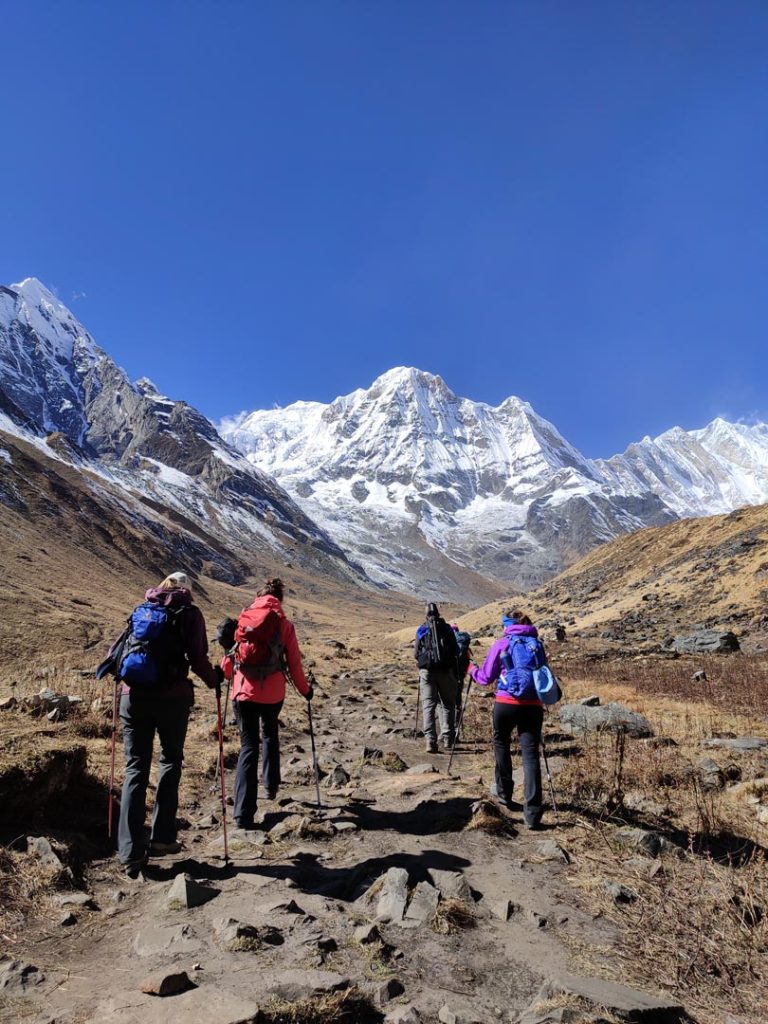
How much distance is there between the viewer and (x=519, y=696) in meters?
7.32

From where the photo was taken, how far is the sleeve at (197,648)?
20.0 feet

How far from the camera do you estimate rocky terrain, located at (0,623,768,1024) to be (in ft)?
11.5

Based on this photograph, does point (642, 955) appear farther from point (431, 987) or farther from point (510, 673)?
point (510, 673)

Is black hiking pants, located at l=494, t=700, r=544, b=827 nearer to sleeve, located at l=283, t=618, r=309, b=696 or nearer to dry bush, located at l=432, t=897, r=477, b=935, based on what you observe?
dry bush, located at l=432, t=897, r=477, b=935

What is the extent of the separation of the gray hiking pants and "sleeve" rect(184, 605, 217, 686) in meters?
5.75

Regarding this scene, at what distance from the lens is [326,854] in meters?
6.15

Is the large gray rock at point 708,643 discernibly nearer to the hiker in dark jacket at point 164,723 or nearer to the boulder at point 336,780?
the boulder at point 336,780

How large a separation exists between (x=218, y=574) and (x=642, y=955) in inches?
5061

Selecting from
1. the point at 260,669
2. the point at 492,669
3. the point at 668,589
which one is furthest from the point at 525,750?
the point at 668,589

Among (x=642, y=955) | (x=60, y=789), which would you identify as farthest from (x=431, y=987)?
(x=60, y=789)

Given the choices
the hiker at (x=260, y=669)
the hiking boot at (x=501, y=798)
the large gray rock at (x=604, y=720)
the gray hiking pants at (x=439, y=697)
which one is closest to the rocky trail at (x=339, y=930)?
the hiking boot at (x=501, y=798)

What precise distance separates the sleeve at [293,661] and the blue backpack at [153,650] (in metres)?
1.80

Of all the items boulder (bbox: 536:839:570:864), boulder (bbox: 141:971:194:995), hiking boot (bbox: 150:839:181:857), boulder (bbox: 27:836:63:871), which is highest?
boulder (bbox: 27:836:63:871)

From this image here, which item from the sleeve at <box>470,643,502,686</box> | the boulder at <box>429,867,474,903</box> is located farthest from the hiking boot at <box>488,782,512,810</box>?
the boulder at <box>429,867,474,903</box>
